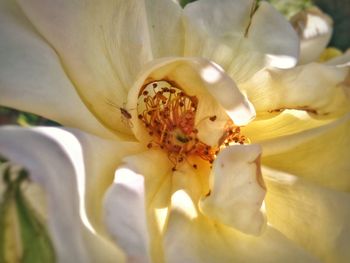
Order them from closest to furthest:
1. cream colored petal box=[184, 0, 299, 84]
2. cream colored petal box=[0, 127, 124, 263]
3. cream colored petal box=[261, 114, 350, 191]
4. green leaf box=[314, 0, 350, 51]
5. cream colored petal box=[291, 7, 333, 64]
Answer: cream colored petal box=[0, 127, 124, 263]
cream colored petal box=[261, 114, 350, 191]
cream colored petal box=[184, 0, 299, 84]
cream colored petal box=[291, 7, 333, 64]
green leaf box=[314, 0, 350, 51]

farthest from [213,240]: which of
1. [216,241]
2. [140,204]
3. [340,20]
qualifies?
[340,20]

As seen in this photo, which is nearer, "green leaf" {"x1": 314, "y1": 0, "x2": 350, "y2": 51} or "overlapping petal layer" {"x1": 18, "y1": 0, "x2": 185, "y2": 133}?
"overlapping petal layer" {"x1": 18, "y1": 0, "x2": 185, "y2": 133}

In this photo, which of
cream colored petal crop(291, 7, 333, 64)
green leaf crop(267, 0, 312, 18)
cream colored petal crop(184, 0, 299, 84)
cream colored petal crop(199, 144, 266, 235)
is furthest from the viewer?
green leaf crop(267, 0, 312, 18)

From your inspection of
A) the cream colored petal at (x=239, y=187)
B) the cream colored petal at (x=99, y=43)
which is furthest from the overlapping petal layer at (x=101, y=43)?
the cream colored petal at (x=239, y=187)

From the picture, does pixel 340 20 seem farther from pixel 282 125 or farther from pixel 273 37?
pixel 282 125

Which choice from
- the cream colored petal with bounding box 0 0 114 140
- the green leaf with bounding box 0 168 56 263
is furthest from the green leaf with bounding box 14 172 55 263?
the cream colored petal with bounding box 0 0 114 140

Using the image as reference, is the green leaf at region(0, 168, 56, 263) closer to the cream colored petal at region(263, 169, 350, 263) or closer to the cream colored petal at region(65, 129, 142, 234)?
the cream colored petal at region(65, 129, 142, 234)
